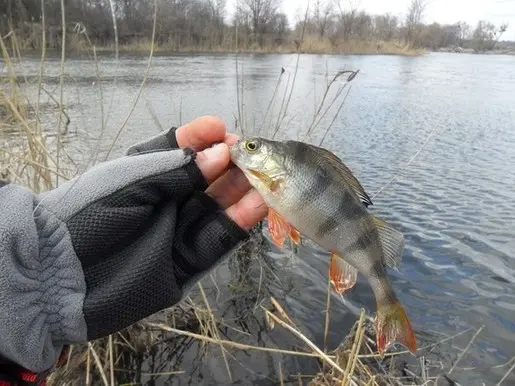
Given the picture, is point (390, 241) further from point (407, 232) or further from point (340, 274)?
point (407, 232)

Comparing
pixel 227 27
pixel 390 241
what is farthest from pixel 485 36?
pixel 390 241

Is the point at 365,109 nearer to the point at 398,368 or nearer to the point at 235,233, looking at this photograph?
the point at 398,368

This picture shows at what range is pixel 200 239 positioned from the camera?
2.17 m

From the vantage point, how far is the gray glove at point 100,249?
166 cm

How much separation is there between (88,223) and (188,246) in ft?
1.69

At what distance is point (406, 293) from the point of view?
18.6 feet

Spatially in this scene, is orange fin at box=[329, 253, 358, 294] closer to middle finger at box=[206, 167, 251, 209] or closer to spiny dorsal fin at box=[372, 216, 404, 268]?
spiny dorsal fin at box=[372, 216, 404, 268]

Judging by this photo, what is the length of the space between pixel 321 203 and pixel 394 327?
83cm

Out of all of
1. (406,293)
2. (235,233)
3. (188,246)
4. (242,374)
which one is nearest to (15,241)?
(188,246)

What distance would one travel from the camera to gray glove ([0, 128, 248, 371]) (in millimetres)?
1659

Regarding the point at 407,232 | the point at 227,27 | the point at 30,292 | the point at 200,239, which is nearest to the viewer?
the point at 30,292

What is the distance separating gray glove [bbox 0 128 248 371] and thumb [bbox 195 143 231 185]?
0.05 metres

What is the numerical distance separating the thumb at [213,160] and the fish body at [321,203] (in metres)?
0.06

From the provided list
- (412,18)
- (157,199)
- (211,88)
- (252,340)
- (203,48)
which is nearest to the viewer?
(157,199)
